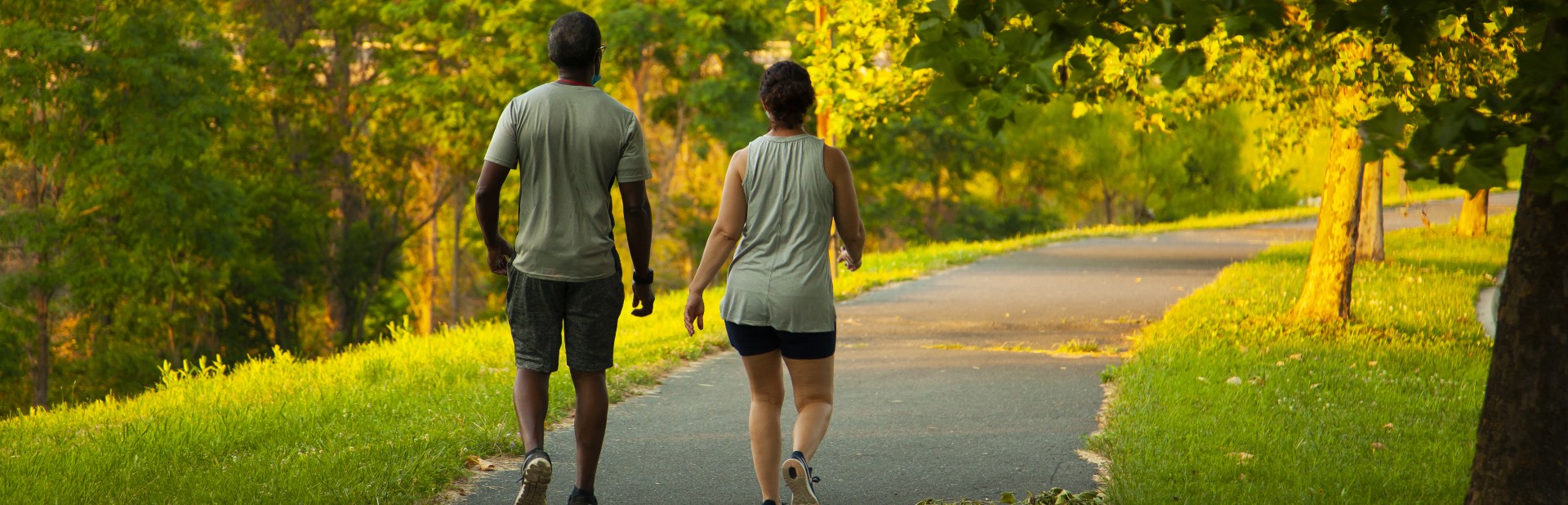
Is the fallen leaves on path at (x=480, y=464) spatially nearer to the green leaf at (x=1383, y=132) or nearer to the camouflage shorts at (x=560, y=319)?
the camouflage shorts at (x=560, y=319)

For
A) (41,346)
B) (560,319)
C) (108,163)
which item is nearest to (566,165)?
(560,319)

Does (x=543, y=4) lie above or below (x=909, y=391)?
above

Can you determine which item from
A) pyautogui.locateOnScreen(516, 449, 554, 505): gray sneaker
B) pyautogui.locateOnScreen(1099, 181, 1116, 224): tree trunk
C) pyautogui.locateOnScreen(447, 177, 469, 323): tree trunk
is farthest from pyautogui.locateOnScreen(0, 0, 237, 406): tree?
pyautogui.locateOnScreen(1099, 181, 1116, 224): tree trunk

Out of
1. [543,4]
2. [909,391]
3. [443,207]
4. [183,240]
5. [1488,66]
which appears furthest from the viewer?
[443,207]

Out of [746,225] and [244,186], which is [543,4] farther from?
[746,225]

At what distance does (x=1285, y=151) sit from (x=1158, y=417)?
681cm

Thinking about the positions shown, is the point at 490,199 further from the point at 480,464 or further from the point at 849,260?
the point at 480,464

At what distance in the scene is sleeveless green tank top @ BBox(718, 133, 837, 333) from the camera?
4.31 meters

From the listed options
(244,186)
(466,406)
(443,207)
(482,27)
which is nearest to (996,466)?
(466,406)

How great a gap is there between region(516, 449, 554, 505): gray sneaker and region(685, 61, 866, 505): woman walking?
2.19ft

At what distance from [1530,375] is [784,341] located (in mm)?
2204

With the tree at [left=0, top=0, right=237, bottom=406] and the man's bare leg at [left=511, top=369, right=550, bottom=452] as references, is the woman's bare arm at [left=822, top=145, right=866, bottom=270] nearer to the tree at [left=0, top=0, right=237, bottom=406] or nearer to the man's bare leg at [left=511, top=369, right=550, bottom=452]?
the man's bare leg at [left=511, top=369, right=550, bottom=452]

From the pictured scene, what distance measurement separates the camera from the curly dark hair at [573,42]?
445 cm

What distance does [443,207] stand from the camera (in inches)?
1373
